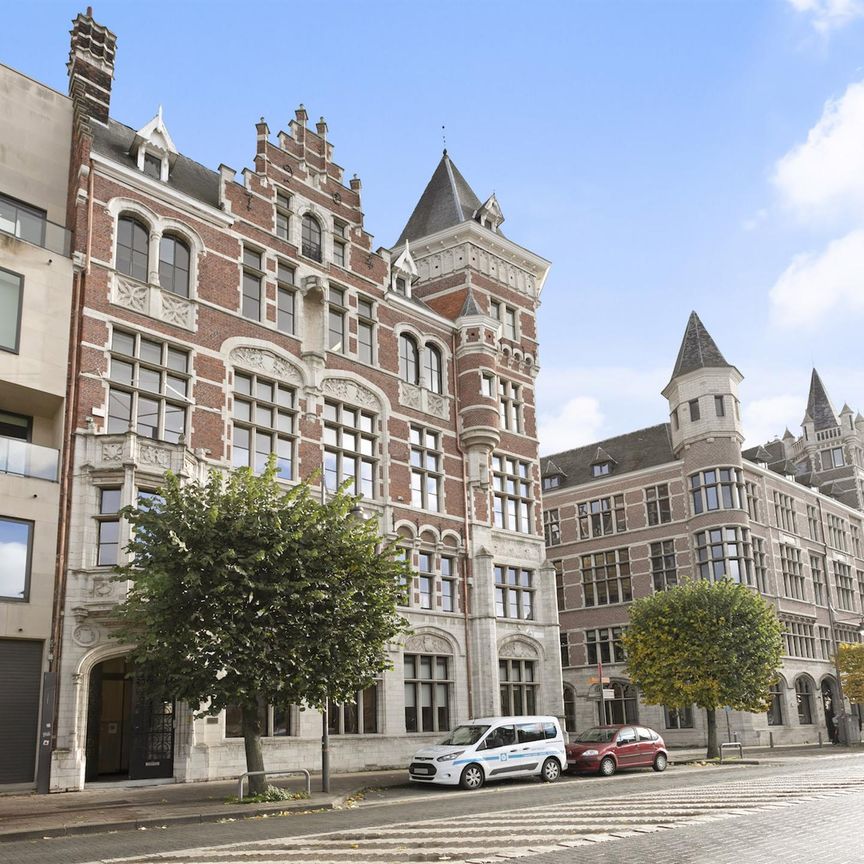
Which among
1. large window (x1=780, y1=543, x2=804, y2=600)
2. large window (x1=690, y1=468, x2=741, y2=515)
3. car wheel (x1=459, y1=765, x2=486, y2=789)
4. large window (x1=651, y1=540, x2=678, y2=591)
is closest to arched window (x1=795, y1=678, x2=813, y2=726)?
large window (x1=780, y1=543, x2=804, y2=600)

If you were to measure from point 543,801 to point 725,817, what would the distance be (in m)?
5.22

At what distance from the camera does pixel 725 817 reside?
1466cm

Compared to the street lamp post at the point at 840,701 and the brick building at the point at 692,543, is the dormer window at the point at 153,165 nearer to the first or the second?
the brick building at the point at 692,543

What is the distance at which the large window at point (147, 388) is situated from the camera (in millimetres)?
25766

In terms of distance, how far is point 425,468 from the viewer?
35.0 metres

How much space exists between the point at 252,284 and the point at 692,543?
3059 centimetres

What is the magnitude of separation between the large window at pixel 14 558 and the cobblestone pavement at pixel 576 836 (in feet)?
39.7

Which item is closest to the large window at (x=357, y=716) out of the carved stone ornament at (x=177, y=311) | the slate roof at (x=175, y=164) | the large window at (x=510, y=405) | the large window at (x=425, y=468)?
the large window at (x=425, y=468)

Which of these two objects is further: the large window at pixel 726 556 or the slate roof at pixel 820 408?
the slate roof at pixel 820 408

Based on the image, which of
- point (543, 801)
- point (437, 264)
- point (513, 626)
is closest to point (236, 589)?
point (543, 801)

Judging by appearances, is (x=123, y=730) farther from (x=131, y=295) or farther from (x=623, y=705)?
(x=623, y=705)

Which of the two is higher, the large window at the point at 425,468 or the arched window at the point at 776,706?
the large window at the point at 425,468

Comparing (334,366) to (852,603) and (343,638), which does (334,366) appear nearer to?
(343,638)

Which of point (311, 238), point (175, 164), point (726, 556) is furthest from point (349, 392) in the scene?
point (726, 556)
